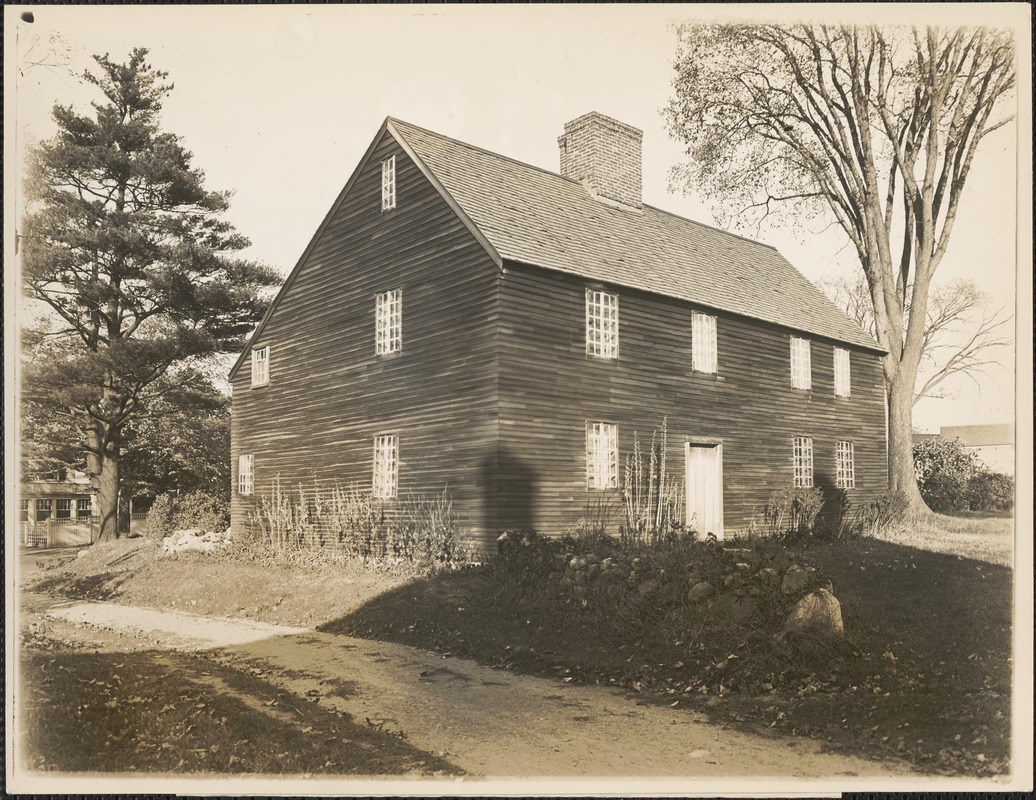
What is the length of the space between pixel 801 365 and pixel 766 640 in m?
14.0

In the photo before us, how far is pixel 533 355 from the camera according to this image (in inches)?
607

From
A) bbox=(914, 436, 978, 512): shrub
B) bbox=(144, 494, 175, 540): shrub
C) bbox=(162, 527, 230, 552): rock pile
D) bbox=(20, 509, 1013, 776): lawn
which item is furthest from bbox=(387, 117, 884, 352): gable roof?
bbox=(144, 494, 175, 540): shrub

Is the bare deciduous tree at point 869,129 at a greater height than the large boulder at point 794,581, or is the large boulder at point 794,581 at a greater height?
the bare deciduous tree at point 869,129

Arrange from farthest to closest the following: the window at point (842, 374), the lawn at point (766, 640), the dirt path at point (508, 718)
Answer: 1. the window at point (842, 374)
2. the lawn at point (766, 640)
3. the dirt path at point (508, 718)

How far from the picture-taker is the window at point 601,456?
53.3 ft

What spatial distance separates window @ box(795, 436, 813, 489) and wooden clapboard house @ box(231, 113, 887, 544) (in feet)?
0.18

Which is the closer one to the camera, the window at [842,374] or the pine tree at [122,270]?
the pine tree at [122,270]

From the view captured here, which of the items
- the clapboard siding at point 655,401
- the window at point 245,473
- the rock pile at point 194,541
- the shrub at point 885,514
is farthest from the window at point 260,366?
the shrub at point 885,514

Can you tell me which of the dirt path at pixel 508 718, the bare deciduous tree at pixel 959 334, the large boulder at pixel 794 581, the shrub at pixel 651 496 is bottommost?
the dirt path at pixel 508 718

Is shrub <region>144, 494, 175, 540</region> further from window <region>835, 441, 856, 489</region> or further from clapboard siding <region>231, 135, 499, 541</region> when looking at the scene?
window <region>835, 441, 856, 489</region>

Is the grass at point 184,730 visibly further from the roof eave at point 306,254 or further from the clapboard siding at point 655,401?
the roof eave at point 306,254

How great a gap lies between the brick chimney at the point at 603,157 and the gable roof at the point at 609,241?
380mm

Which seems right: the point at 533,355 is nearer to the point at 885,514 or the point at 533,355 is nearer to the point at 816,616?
the point at 816,616

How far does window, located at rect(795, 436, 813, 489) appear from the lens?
20.9 metres
